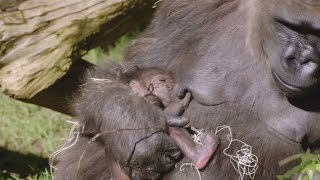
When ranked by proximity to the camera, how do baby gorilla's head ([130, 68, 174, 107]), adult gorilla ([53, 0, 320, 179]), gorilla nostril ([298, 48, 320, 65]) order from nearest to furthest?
gorilla nostril ([298, 48, 320, 65]), adult gorilla ([53, 0, 320, 179]), baby gorilla's head ([130, 68, 174, 107])

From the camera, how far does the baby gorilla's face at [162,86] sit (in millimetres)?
3490

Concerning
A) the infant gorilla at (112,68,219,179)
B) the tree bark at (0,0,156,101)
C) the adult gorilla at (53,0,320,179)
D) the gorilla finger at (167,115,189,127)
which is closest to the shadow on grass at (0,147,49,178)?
the tree bark at (0,0,156,101)

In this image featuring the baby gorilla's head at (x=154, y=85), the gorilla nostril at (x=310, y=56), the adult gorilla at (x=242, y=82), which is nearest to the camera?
the gorilla nostril at (x=310, y=56)

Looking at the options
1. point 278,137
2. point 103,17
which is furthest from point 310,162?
point 103,17

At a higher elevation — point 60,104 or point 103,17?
point 103,17

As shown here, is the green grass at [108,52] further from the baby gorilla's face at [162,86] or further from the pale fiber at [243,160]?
the pale fiber at [243,160]

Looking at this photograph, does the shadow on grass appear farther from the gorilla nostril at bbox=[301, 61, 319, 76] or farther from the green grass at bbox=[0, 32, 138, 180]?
the gorilla nostril at bbox=[301, 61, 319, 76]

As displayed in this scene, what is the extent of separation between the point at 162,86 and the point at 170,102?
7 centimetres

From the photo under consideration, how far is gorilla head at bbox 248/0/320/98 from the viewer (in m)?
3.09

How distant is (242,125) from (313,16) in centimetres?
57

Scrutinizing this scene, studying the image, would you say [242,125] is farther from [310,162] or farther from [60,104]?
[60,104]

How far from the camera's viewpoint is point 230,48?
3.47 m

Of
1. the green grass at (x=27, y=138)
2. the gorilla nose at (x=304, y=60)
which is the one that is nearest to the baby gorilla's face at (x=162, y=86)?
the gorilla nose at (x=304, y=60)

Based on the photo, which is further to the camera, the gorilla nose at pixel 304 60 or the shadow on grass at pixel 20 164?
the shadow on grass at pixel 20 164
